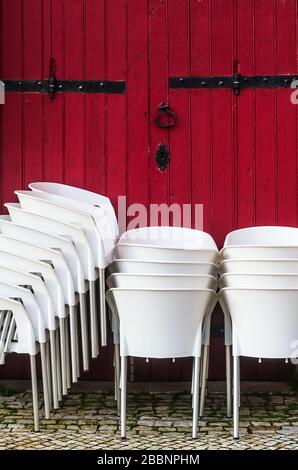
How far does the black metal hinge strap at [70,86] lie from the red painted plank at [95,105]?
4cm

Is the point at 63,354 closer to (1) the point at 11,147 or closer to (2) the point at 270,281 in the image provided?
(2) the point at 270,281

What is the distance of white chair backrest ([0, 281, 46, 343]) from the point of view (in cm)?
456

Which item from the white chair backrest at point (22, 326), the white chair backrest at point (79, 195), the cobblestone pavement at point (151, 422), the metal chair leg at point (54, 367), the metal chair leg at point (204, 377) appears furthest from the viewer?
the white chair backrest at point (79, 195)

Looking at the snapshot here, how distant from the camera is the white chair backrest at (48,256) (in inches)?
183

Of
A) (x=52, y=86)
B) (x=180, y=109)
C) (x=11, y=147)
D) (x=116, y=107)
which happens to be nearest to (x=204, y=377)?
(x=180, y=109)

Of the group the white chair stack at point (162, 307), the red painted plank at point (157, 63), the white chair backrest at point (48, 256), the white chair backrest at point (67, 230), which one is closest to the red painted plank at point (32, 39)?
the red painted plank at point (157, 63)

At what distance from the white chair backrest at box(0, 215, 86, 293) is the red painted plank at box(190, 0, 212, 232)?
119cm

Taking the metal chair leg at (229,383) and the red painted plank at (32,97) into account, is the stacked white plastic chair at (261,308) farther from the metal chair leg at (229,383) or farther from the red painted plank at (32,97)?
the red painted plank at (32,97)

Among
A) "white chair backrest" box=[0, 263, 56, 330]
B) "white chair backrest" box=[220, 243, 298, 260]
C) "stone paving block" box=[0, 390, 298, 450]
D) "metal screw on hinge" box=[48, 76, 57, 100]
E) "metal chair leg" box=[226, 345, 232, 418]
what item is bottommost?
"stone paving block" box=[0, 390, 298, 450]

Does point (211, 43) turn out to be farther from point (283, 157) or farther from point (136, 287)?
point (136, 287)

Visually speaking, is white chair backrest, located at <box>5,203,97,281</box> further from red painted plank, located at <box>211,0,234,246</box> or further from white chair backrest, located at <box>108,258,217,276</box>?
red painted plank, located at <box>211,0,234,246</box>

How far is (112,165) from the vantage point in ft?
18.5

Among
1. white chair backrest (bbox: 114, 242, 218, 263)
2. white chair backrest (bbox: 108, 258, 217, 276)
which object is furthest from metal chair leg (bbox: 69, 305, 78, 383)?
white chair backrest (bbox: 114, 242, 218, 263)
